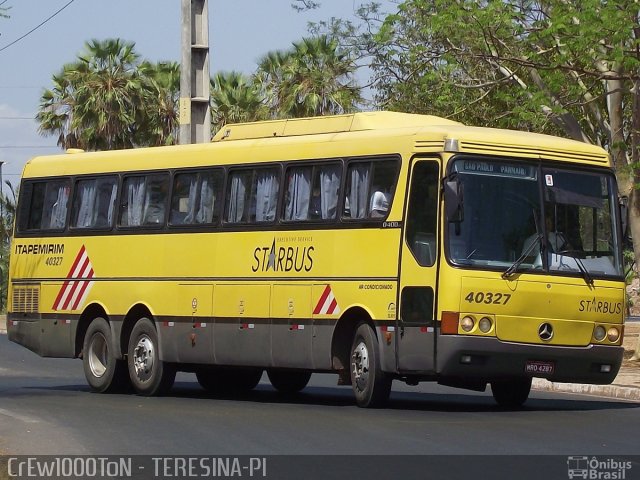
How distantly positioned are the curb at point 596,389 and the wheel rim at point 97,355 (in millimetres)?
6928

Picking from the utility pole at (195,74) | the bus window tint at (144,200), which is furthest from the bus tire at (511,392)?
the utility pole at (195,74)

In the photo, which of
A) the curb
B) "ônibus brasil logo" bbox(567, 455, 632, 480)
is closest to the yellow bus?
the curb

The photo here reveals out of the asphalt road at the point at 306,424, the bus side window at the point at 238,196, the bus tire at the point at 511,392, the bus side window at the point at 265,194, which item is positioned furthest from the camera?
the bus side window at the point at 238,196

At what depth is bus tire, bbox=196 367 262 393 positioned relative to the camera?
75.5 ft

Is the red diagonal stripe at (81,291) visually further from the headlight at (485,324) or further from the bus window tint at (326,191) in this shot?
the headlight at (485,324)

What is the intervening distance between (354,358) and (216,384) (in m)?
5.05

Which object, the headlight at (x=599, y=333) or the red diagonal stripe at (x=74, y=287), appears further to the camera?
the red diagonal stripe at (x=74, y=287)

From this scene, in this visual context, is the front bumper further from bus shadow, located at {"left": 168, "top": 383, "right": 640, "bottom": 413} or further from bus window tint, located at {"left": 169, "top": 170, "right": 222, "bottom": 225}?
bus window tint, located at {"left": 169, "top": 170, "right": 222, "bottom": 225}

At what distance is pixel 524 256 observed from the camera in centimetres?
1773

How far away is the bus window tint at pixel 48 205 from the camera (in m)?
24.0

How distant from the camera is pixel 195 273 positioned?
21.4 meters

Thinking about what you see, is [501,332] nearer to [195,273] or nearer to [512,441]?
[512,441]

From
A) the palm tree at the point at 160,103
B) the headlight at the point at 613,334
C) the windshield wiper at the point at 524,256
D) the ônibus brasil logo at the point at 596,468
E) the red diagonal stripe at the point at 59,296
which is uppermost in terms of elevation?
the palm tree at the point at 160,103

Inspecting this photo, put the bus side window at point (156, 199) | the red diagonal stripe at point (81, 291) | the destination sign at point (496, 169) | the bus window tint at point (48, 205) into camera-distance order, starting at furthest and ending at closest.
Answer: the bus window tint at point (48, 205) → the red diagonal stripe at point (81, 291) → the bus side window at point (156, 199) → the destination sign at point (496, 169)
